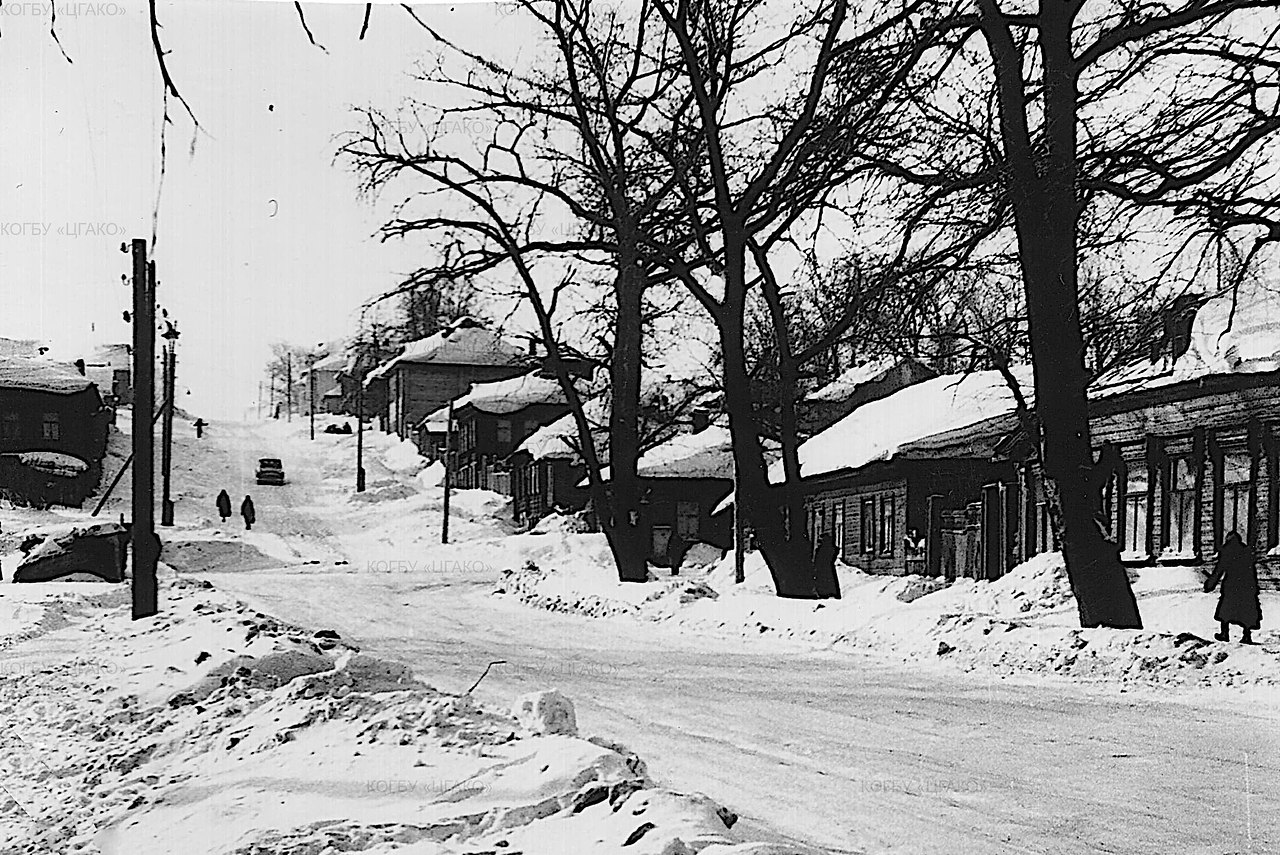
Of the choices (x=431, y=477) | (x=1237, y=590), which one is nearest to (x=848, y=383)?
(x=431, y=477)

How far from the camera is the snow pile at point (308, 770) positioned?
14.6 feet

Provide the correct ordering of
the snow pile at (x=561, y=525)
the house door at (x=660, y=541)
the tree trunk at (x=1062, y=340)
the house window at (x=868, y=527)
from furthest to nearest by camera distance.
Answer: the snow pile at (x=561, y=525)
the house door at (x=660, y=541)
the house window at (x=868, y=527)
the tree trunk at (x=1062, y=340)

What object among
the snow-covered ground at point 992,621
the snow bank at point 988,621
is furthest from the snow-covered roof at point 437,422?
the snow bank at point 988,621

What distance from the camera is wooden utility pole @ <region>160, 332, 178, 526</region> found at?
10.8 meters

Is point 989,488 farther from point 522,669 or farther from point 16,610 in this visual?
point 16,610

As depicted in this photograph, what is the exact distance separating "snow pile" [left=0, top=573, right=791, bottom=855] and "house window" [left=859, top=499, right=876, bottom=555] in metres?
21.5

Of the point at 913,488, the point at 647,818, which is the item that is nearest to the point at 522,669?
the point at 647,818

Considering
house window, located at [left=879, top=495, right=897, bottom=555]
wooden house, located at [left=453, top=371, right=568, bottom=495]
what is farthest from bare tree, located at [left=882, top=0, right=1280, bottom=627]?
wooden house, located at [left=453, top=371, right=568, bottom=495]

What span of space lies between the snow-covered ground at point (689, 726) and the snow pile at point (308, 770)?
2cm

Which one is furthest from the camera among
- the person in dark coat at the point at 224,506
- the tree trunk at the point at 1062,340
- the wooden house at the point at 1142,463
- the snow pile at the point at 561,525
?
the person in dark coat at the point at 224,506

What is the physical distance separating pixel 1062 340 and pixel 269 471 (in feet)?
160

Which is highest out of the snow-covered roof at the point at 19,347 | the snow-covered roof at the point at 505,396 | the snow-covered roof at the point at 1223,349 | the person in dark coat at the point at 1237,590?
the snow-covered roof at the point at 505,396

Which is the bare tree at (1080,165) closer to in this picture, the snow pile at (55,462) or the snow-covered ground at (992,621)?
the snow-covered ground at (992,621)

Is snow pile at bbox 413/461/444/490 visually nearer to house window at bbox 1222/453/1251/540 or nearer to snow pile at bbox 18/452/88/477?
house window at bbox 1222/453/1251/540
